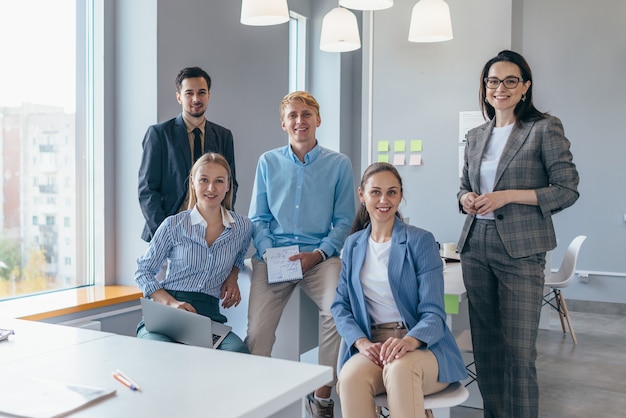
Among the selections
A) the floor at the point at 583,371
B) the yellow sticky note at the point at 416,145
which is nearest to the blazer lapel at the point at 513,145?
the floor at the point at 583,371

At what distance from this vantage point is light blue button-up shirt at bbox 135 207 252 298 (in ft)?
8.70

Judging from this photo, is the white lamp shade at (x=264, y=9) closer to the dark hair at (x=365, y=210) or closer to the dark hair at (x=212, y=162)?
the dark hair at (x=212, y=162)

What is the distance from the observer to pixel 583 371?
4.22 meters

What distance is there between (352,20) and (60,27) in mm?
2235

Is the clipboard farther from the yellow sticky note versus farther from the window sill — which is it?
the yellow sticky note

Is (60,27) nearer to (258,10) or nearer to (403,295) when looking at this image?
(258,10)

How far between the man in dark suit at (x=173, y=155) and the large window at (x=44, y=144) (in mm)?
705

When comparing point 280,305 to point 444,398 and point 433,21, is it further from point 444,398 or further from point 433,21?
point 433,21

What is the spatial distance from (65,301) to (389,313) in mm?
1850

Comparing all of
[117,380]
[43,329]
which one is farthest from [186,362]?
[43,329]

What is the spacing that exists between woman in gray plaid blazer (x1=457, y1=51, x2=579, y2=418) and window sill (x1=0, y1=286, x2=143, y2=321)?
Result: 1.88 m

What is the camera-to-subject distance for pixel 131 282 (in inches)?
155

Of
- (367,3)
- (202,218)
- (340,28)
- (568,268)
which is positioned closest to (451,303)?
(202,218)

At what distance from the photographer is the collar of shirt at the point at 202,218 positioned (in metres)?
2.70
